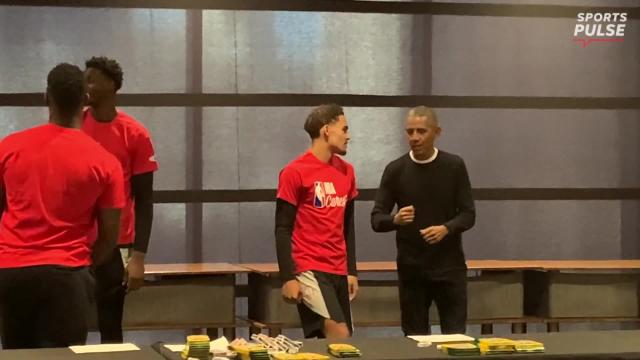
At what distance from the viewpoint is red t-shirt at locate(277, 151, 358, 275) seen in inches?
190

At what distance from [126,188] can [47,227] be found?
0.78 metres

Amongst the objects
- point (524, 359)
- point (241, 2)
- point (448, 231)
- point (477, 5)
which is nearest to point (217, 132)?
point (241, 2)

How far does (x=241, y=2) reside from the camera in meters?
7.05

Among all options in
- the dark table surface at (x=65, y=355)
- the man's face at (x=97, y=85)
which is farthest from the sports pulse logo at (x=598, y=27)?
the dark table surface at (x=65, y=355)

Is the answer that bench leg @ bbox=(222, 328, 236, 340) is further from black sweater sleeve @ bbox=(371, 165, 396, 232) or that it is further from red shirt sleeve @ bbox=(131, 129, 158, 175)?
red shirt sleeve @ bbox=(131, 129, 158, 175)

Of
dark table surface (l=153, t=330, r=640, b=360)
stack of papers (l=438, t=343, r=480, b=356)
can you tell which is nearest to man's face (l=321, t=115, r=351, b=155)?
dark table surface (l=153, t=330, r=640, b=360)

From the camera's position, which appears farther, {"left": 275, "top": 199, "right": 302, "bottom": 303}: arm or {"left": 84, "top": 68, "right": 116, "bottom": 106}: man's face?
{"left": 275, "top": 199, "right": 302, "bottom": 303}: arm

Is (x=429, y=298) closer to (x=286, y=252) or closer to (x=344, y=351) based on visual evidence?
(x=286, y=252)

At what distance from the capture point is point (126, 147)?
4383 millimetres

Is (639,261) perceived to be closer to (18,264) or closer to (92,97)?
(92,97)

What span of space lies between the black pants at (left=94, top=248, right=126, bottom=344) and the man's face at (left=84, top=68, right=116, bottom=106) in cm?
58

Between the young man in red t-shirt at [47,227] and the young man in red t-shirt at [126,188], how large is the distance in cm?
57

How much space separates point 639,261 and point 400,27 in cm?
211

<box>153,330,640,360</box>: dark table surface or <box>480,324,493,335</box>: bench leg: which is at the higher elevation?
<box>153,330,640,360</box>: dark table surface
